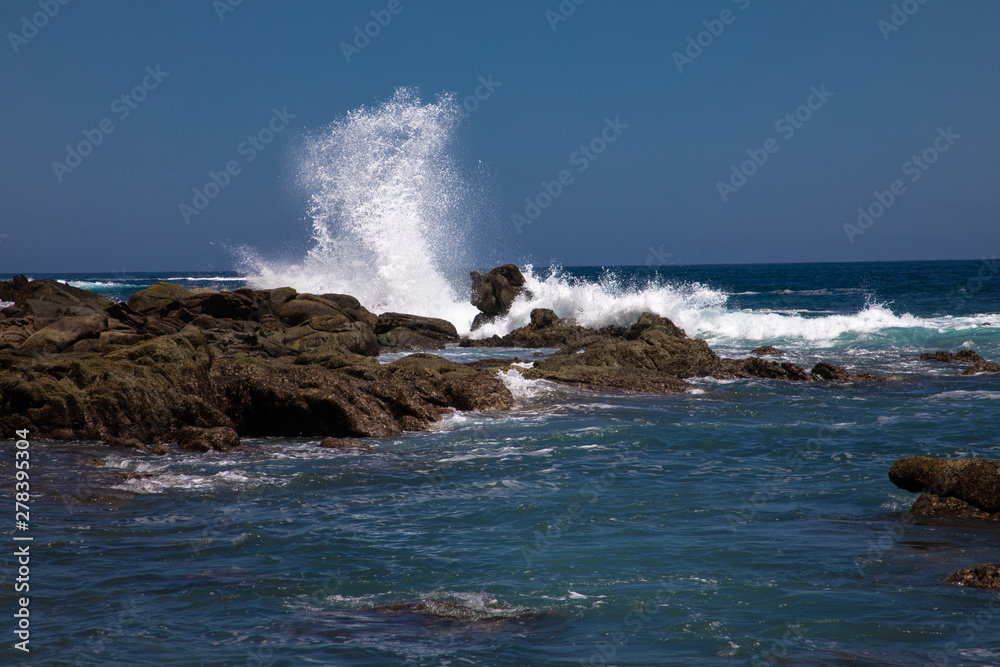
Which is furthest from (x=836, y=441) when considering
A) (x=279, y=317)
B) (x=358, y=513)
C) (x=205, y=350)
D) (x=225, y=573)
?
(x=279, y=317)

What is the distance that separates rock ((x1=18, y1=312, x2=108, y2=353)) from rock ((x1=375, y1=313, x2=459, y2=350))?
25.7ft

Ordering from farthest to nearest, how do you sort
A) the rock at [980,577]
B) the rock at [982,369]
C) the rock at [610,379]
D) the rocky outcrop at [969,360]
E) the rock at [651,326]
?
the rock at [651,326], the rocky outcrop at [969,360], the rock at [982,369], the rock at [610,379], the rock at [980,577]

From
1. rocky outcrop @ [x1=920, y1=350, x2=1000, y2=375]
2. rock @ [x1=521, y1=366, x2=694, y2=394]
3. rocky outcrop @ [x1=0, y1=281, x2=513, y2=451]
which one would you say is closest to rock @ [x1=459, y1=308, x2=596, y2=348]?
rock @ [x1=521, y1=366, x2=694, y2=394]

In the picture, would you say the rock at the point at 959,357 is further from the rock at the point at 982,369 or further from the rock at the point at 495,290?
the rock at the point at 495,290

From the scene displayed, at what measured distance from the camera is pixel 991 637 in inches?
166

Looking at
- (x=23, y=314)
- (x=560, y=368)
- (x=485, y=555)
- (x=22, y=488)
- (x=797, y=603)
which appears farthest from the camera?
(x=23, y=314)

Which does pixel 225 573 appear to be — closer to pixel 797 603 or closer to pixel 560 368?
pixel 797 603

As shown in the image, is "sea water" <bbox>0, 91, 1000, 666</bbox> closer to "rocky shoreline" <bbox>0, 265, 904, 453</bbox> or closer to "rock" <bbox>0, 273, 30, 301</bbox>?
"rocky shoreline" <bbox>0, 265, 904, 453</bbox>

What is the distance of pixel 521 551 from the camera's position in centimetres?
581

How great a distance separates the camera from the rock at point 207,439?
9062mm

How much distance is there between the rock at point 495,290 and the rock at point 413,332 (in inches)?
112

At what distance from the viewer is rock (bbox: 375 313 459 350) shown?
72.7 feet

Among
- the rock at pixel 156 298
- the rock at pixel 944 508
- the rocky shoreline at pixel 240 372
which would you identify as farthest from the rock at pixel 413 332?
the rock at pixel 944 508

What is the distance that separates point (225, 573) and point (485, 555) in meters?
1.78
